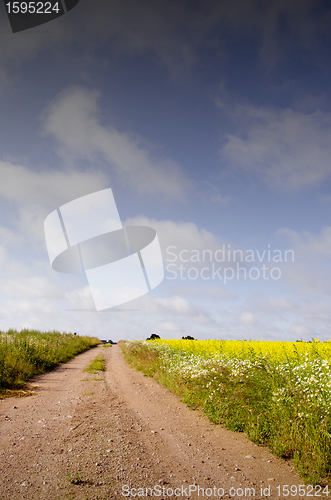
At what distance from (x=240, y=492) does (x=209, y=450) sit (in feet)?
4.15

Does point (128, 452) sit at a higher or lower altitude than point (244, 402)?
lower

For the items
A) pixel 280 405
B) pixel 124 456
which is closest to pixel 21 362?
pixel 124 456

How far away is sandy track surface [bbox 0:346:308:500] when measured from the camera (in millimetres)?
3549

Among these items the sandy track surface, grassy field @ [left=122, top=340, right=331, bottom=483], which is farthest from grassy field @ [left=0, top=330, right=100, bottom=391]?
grassy field @ [left=122, top=340, right=331, bottom=483]

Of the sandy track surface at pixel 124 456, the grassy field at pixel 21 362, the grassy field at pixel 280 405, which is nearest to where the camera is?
the sandy track surface at pixel 124 456

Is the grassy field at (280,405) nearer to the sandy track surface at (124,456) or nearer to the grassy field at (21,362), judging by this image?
the sandy track surface at (124,456)

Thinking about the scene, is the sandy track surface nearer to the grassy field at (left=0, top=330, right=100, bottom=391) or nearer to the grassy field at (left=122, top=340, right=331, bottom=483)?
the grassy field at (left=122, top=340, right=331, bottom=483)

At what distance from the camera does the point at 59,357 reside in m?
17.1

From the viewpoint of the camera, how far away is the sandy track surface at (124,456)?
3549mm

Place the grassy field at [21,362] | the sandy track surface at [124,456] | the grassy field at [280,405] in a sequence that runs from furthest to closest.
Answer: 1. the grassy field at [21,362]
2. the grassy field at [280,405]
3. the sandy track surface at [124,456]

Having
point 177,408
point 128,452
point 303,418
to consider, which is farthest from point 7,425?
point 303,418

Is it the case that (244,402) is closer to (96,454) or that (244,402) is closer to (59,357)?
(96,454)

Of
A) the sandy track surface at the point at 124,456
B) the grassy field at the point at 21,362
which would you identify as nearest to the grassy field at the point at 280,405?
the sandy track surface at the point at 124,456

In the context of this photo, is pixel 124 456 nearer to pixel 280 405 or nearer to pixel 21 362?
pixel 280 405
